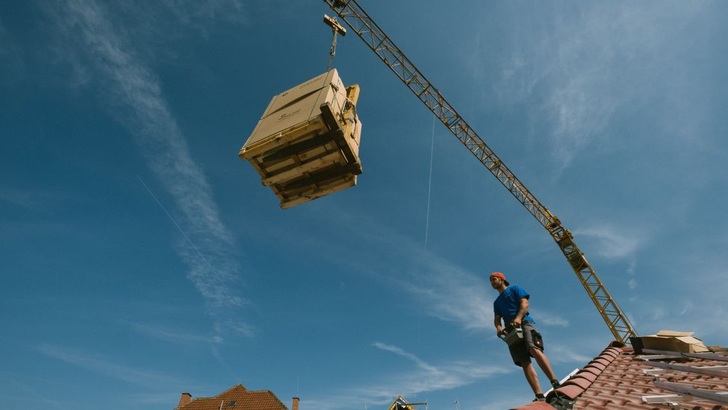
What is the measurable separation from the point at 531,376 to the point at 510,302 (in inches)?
31.9

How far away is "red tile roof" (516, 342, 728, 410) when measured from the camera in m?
2.49

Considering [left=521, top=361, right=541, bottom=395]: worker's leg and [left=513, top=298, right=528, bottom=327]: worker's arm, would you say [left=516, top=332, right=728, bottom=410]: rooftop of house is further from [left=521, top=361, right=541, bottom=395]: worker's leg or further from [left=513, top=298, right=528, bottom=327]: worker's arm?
[left=513, top=298, right=528, bottom=327]: worker's arm

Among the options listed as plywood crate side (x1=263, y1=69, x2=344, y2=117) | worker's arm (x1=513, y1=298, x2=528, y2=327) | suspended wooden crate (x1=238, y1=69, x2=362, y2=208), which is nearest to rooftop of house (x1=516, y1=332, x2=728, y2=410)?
worker's arm (x1=513, y1=298, x2=528, y2=327)

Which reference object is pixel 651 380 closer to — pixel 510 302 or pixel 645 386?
pixel 645 386

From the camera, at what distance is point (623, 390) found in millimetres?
3148

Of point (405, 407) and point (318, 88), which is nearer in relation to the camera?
point (318, 88)

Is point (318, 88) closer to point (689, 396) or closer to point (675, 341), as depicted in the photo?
point (689, 396)

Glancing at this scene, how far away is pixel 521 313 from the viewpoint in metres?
4.00

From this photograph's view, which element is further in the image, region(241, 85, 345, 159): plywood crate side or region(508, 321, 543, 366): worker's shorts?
region(241, 85, 345, 159): plywood crate side

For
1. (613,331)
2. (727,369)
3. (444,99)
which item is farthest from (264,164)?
(613,331)

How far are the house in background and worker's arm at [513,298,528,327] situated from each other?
21233 mm

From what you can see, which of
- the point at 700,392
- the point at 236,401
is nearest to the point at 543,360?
the point at 700,392

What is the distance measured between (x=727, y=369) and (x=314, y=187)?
18.6ft

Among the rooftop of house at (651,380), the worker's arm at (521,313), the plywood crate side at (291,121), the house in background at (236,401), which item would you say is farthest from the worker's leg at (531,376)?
the house in background at (236,401)
